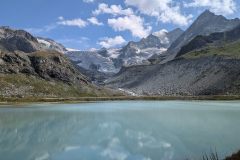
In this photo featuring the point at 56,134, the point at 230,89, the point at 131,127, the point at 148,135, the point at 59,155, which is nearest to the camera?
the point at 59,155

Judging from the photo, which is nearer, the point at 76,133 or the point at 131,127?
the point at 76,133

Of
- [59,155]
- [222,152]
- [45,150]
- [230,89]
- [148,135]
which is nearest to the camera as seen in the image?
[222,152]

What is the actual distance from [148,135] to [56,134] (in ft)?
38.3

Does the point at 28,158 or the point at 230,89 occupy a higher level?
the point at 230,89

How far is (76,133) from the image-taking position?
47.8 m

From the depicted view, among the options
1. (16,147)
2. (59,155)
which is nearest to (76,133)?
(16,147)

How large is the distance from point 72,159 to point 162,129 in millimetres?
19550

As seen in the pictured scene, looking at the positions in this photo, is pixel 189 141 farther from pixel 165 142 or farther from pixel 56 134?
pixel 56 134

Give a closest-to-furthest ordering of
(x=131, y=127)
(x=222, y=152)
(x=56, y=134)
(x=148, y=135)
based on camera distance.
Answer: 1. (x=222, y=152)
2. (x=148, y=135)
3. (x=56, y=134)
4. (x=131, y=127)

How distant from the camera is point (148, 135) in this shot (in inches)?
1666

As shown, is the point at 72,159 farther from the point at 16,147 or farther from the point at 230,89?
the point at 230,89

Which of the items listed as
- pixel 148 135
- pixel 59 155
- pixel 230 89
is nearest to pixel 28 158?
pixel 59 155

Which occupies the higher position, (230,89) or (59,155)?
(230,89)

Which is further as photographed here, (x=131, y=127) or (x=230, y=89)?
(x=230, y=89)
